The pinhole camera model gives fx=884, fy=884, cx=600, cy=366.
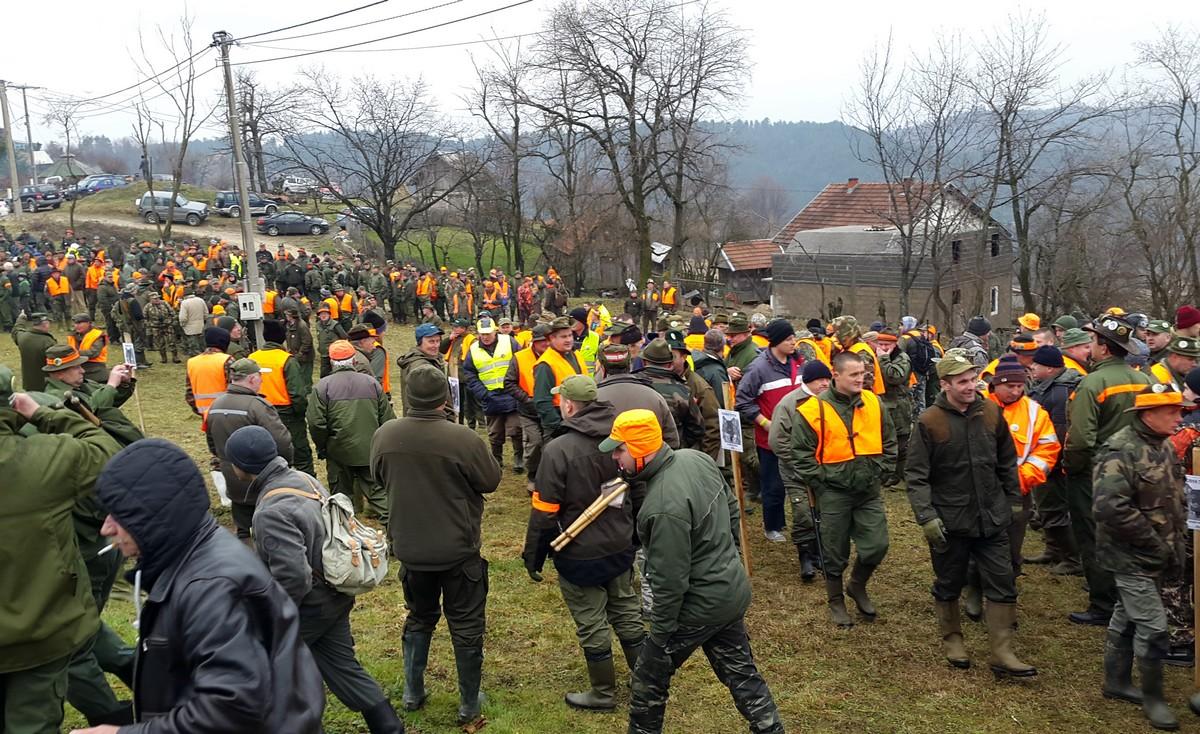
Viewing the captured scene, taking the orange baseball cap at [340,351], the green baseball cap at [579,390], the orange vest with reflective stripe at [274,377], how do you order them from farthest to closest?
the orange vest with reflective stripe at [274,377] → the orange baseball cap at [340,351] → the green baseball cap at [579,390]

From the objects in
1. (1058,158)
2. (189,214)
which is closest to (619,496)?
(1058,158)

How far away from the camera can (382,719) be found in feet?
15.6

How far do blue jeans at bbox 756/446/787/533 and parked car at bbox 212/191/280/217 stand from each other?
4420cm

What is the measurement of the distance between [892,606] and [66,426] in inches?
240

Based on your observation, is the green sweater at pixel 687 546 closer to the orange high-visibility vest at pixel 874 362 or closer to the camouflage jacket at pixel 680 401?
the camouflage jacket at pixel 680 401

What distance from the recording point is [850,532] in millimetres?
Result: 6922

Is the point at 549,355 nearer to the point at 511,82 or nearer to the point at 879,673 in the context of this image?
the point at 879,673

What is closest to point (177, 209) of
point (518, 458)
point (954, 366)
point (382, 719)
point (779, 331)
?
point (518, 458)

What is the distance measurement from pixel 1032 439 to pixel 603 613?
3.52m

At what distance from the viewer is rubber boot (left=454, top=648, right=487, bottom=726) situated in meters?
5.35

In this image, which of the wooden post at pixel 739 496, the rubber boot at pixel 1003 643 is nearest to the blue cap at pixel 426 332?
the wooden post at pixel 739 496

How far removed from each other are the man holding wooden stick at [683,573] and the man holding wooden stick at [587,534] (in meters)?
0.90

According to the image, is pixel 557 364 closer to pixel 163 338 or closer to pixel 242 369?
pixel 242 369

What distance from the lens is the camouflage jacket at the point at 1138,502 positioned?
527 cm
